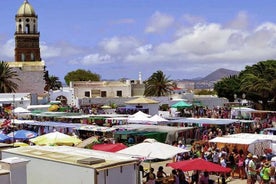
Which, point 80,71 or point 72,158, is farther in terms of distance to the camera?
point 80,71

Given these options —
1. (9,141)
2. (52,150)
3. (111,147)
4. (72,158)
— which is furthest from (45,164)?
(9,141)

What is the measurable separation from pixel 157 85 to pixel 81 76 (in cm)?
3832

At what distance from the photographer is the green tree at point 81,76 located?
3994 inches

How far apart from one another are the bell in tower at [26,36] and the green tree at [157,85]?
57.3 ft

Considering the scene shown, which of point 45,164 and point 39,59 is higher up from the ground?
point 39,59

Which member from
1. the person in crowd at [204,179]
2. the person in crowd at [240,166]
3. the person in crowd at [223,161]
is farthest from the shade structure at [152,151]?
the person in crowd at [240,166]

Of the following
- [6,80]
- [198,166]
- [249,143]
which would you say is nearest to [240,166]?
[249,143]

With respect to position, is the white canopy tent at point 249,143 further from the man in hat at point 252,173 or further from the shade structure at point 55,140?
the shade structure at point 55,140

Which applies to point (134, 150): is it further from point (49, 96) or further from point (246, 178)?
point (49, 96)

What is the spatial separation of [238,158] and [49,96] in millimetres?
42910

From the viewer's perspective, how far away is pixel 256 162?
55.6 ft

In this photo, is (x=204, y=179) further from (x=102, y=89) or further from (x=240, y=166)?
(x=102, y=89)

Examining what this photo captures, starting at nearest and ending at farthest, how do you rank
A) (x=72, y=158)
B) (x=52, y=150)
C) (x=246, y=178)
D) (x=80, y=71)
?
(x=72, y=158) < (x=52, y=150) < (x=246, y=178) < (x=80, y=71)

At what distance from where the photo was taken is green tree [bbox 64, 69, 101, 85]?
101m
